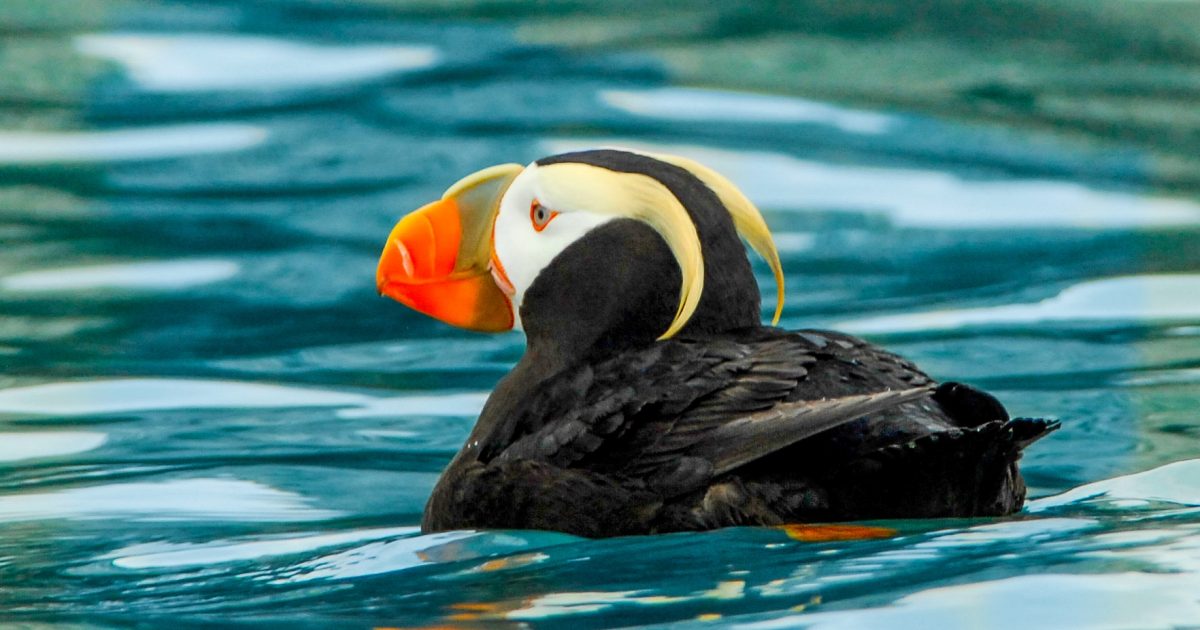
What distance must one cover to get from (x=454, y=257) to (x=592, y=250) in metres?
0.39

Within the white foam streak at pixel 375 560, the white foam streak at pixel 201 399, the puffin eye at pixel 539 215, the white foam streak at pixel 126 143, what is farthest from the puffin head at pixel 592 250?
the white foam streak at pixel 126 143

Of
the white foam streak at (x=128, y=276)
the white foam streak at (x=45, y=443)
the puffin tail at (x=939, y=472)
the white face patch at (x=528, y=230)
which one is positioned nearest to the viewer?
the puffin tail at (x=939, y=472)

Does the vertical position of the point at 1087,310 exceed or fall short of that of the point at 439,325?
it falls short

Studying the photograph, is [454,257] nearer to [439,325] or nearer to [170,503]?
[170,503]

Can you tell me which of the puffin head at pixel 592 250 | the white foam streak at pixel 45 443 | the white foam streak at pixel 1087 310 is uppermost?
the puffin head at pixel 592 250

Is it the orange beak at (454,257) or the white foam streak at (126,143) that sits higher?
the white foam streak at (126,143)

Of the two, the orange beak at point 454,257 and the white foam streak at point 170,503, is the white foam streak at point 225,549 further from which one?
the orange beak at point 454,257

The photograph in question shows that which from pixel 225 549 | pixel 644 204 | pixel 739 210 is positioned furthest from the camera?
pixel 225 549

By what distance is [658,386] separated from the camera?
3.61 m

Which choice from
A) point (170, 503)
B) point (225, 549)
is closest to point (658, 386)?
point (225, 549)

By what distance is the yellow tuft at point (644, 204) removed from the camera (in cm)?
377

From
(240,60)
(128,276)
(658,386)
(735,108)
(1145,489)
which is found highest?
(240,60)

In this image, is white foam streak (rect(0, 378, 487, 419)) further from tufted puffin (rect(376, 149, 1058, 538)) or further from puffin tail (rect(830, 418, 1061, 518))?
puffin tail (rect(830, 418, 1061, 518))

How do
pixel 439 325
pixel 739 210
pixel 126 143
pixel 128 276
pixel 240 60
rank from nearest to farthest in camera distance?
pixel 739 210, pixel 439 325, pixel 128 276, pixel 126 143, pixel 240 60
